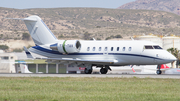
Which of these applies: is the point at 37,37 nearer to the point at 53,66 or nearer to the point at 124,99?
the point at 124,99

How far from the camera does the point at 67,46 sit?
34.1 meters

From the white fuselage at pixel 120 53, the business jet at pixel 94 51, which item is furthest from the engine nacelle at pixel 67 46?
the white fuselage at pixel 120 53

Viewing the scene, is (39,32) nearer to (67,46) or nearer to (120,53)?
(67,46)

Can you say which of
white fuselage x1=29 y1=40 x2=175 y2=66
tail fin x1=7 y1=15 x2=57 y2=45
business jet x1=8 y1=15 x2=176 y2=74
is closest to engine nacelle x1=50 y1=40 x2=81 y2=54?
business jet x1=8 y1=15 x2=176 y2=74

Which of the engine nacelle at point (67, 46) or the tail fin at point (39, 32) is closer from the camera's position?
the engine nacelle at point (67, 46)

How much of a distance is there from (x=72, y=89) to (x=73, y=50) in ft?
51.9

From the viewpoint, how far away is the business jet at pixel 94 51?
1235 inches

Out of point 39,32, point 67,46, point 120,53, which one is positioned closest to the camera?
point 120,53

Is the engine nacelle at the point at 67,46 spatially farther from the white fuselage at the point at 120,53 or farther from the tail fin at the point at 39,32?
the tail fin at the point at 39,32

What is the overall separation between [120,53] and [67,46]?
579 centimetres

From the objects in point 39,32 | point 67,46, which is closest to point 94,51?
point 67,46

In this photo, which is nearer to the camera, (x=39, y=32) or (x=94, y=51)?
(x=94, y=51)

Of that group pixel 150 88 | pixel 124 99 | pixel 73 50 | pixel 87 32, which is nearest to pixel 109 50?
pixel 73 50

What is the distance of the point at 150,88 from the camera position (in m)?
18.8
